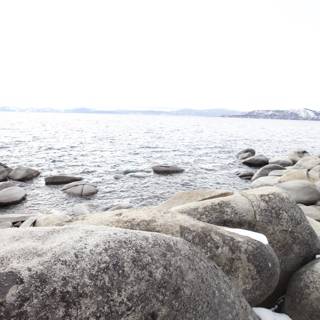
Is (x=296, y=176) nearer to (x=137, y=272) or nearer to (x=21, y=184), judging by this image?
(x=21, y=184)

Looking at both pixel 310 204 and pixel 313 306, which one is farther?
pixel 310 204

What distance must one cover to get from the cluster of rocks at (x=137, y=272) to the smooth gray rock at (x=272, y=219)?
0.56 metres

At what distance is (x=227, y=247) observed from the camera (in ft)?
18.1

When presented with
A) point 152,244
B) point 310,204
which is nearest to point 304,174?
point 310,204

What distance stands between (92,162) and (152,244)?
2869cm

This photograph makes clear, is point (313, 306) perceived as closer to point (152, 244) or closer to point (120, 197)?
point (152, 244)

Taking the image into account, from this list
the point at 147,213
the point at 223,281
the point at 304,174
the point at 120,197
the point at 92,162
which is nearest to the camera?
the point at 223,281

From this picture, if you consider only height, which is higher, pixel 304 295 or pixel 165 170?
pixel 304 295

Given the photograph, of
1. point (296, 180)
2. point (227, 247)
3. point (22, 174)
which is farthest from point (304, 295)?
point (22, 174)

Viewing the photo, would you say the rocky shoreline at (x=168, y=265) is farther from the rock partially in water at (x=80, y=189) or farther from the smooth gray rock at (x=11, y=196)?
the rock partially in water at (x=80, y=189)

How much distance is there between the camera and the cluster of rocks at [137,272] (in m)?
3.27

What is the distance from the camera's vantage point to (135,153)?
39.7 metres

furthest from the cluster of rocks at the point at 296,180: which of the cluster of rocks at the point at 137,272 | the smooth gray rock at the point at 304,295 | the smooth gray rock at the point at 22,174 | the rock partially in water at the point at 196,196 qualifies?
the smooth gray rock at the point at 22,174

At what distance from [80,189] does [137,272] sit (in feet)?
56.5
